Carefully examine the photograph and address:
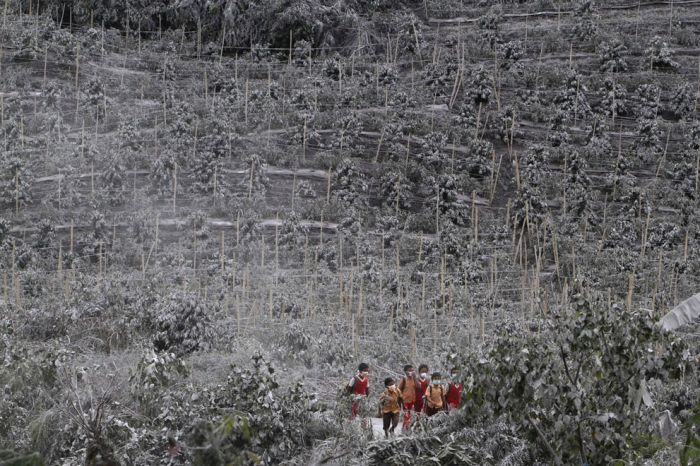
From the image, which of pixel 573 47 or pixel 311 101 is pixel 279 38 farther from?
pixel 573 47

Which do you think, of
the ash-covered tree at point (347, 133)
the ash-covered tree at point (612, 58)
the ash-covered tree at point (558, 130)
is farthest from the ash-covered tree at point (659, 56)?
the ash-covered tree at point (347, 133)

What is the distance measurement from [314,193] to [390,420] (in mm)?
7774

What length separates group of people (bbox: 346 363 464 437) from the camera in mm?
9477

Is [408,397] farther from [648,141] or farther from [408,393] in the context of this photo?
[648,141]

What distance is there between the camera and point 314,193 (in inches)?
666

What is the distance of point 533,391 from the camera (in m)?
8.28

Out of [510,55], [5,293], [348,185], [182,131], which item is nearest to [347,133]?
[348,185]

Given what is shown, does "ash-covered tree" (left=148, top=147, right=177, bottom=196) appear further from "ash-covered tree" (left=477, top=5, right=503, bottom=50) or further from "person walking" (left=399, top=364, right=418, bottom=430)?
"person walking" (left=399, top=364, right=418, bottom=430)

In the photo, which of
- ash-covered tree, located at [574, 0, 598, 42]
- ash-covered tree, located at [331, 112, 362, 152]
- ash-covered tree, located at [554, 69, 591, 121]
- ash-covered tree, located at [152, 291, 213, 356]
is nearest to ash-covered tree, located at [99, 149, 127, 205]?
ash-covered tree, located at [331, 112, 362, 152]

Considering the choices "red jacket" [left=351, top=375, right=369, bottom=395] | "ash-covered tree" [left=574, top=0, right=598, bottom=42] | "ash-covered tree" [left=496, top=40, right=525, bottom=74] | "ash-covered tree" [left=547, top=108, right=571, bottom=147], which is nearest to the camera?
"red jacket" [left=351, top=375, right=369, bottom=395]

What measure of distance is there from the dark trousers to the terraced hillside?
0.42 meters

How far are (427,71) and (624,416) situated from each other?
39.3 ft

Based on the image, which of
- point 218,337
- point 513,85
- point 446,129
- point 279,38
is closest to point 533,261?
point 446,129

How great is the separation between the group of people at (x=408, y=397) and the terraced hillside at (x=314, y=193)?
0.36 m
